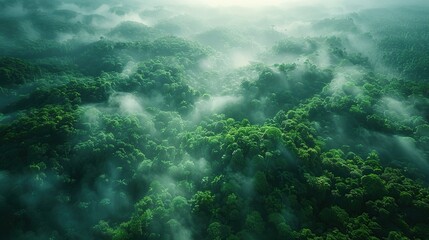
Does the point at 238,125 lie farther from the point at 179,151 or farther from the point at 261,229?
the point at 261,229

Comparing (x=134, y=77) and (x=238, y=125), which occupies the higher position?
(x=238, y=125)

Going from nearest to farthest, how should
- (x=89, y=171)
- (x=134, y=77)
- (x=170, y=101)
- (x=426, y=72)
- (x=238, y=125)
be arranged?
1. (x=89, y=171)
2. (x=238, y=125)
3. (x=170, y=101)
4. (x=134, y=77)
5. (x=426, y=72)

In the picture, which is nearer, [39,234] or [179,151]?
[39,234]

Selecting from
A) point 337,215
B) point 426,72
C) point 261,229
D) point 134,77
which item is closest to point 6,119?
point 134,77

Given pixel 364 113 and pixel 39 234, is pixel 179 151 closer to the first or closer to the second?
pixel 39 234

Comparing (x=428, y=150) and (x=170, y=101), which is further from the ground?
→ (x=428, y=150)

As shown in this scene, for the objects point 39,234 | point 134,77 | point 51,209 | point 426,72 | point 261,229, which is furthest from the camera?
point 426,72

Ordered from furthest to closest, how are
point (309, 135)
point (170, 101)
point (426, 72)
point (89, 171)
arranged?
1. point (426, 72)
2. point (170, 101)
3. point (309, 135)
4. point (89, 171)

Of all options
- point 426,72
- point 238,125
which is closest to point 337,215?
point 238,125

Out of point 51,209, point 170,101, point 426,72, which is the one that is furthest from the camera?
point 426,72
